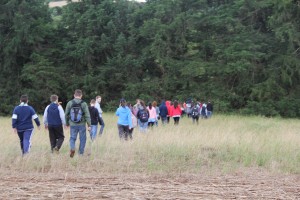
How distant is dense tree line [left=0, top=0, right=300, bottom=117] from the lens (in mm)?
34406

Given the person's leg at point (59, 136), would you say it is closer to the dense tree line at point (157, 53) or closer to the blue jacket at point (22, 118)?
the blue jacket at point (22, 118)

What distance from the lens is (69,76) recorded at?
3781 centimetres

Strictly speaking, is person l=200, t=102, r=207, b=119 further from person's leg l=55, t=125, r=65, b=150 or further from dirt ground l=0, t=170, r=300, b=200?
dirt ground l=0, t=170, r=300, b=200

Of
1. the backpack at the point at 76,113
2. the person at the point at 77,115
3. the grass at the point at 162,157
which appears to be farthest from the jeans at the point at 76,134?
the grass at the point at 162,157

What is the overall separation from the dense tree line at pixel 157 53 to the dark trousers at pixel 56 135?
2441 centimetres

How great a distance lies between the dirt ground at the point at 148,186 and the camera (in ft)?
21.5

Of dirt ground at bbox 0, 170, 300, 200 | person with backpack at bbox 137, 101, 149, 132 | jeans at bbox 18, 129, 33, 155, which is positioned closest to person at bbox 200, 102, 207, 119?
person with backpack at bbox 137, 101, 149, 132

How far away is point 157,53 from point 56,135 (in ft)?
84.3

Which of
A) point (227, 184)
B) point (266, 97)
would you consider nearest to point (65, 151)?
point (227, 184)

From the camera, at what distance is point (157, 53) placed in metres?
36.1

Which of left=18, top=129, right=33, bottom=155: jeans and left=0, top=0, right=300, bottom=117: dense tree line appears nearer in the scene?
left=18, top=129, right=33, bottom=155: jeans

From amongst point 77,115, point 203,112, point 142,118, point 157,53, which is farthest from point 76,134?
point 157,53

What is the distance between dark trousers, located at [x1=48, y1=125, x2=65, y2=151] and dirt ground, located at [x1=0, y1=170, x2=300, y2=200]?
8.08ft

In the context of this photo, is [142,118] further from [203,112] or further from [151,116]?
[203,112]
